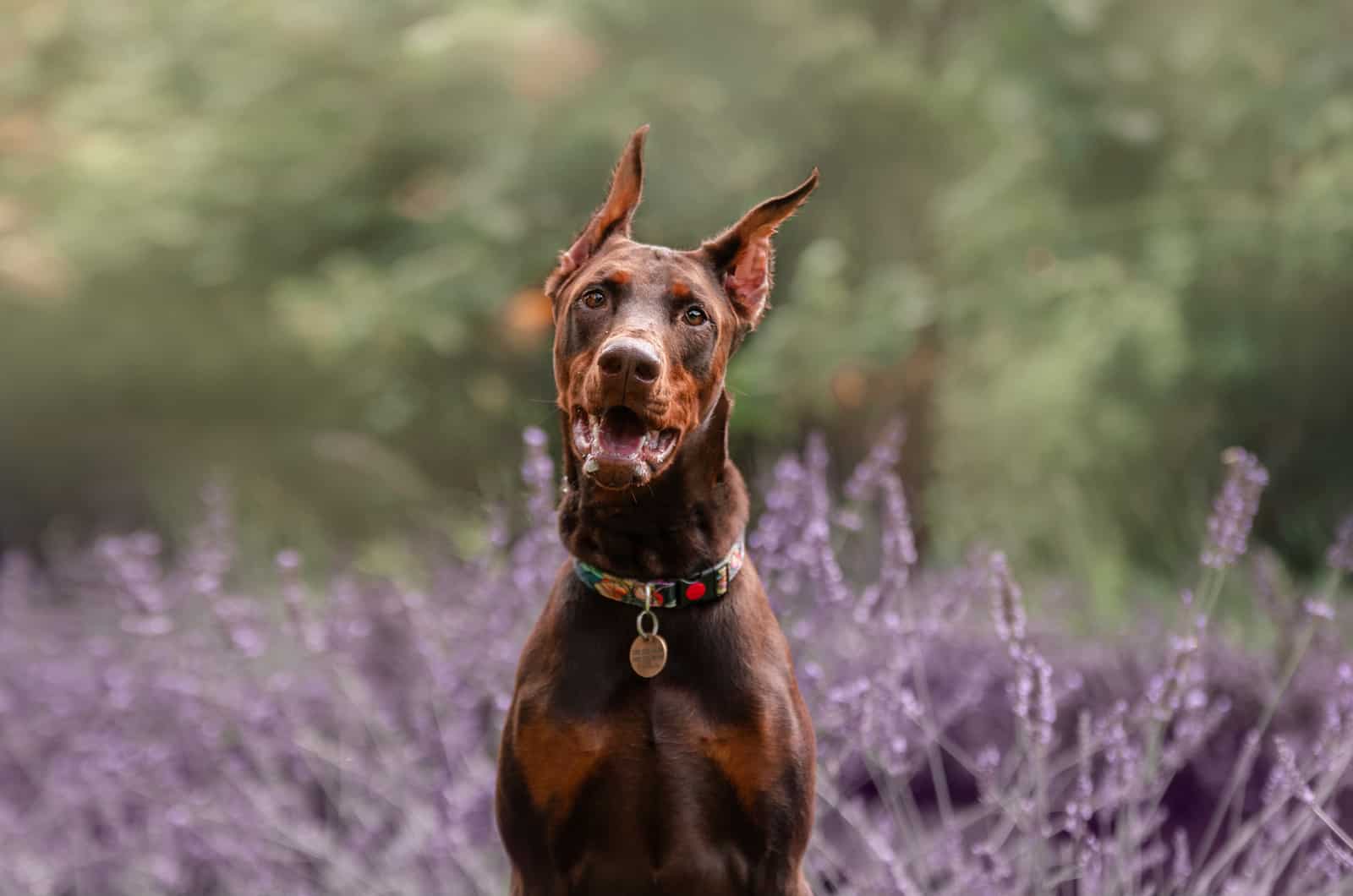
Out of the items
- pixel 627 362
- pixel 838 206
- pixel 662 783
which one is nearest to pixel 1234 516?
pixel 662 783

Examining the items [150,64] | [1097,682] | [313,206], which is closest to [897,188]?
[313,206]

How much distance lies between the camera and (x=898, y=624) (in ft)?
10.2

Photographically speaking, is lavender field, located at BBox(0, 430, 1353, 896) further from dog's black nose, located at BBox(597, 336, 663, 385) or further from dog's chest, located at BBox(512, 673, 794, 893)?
dog's black nose, located at BBox(597, 336, 663, 385)

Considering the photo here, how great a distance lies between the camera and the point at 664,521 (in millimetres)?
2312

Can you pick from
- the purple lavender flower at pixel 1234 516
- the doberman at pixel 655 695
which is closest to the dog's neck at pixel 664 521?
the doberman at pixel 655 695

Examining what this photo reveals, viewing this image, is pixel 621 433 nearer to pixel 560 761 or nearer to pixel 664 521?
pixel 664 521

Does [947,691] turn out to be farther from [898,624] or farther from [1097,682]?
[898,624]

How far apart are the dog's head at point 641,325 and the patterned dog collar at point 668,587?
205mm

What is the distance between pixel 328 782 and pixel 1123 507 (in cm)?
533

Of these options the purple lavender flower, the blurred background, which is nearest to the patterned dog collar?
the purple lavender flower

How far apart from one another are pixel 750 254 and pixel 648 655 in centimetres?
74

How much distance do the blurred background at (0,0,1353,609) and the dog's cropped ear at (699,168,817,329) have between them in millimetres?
3467

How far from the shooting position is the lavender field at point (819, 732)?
2.86 m

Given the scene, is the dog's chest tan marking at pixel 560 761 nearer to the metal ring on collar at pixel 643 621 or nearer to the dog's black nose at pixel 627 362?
the metal ring on collar at pixel 643 621
